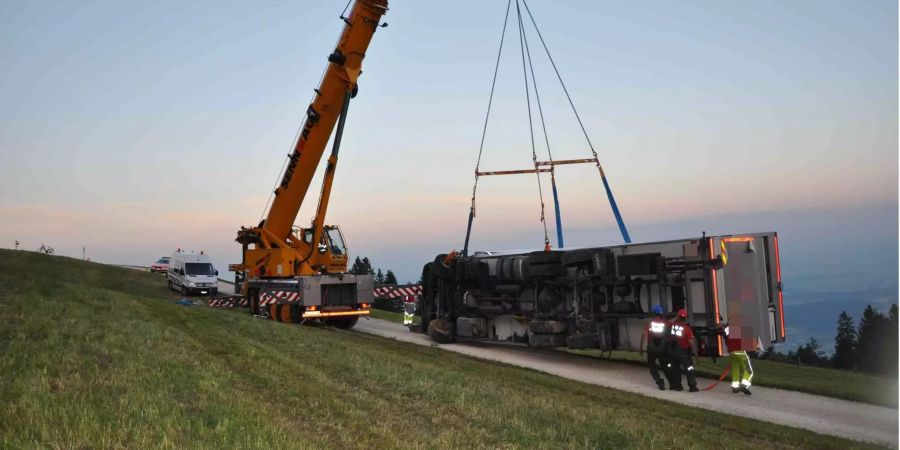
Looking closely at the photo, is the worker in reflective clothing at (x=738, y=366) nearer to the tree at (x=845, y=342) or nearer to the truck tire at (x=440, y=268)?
the truck tire at (x=440, y=268)

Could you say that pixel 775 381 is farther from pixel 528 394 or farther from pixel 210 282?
pixel 210 282

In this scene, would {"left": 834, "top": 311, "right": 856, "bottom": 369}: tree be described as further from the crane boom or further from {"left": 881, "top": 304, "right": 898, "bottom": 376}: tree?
the crane boom

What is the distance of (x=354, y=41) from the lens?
2253 cm

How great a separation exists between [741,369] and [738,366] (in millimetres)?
76

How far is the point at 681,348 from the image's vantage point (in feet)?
46.0

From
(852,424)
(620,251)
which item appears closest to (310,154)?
(620,251)

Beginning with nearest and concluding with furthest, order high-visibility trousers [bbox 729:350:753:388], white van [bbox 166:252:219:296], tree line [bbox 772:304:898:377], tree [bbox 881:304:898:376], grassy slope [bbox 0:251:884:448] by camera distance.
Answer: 1. grassy slope [bbox 0:251:884:448]
2. high-visibility trousers [bbox 729:350:753:388]
3. tree [bbox 881:304:898:376]
4. white van [bbox 166:252:219:296]
5. tree line [bbox 772:304:898:377]

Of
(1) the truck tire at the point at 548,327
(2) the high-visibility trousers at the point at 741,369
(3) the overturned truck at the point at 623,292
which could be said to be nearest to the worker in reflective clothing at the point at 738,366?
(2) the high-visibility trousers at the point at 741,369

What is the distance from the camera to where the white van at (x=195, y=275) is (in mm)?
39562

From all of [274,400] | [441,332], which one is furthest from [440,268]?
[274,400]

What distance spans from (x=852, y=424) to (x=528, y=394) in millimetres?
4934

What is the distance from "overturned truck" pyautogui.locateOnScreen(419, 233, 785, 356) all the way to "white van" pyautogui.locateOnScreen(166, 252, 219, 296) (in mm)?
22853

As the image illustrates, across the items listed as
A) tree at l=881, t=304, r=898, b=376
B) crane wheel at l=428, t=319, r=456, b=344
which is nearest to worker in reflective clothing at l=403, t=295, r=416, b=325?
crane wheel at l=428, t=319, r=456, b=344

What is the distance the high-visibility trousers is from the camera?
13656 millimetres
